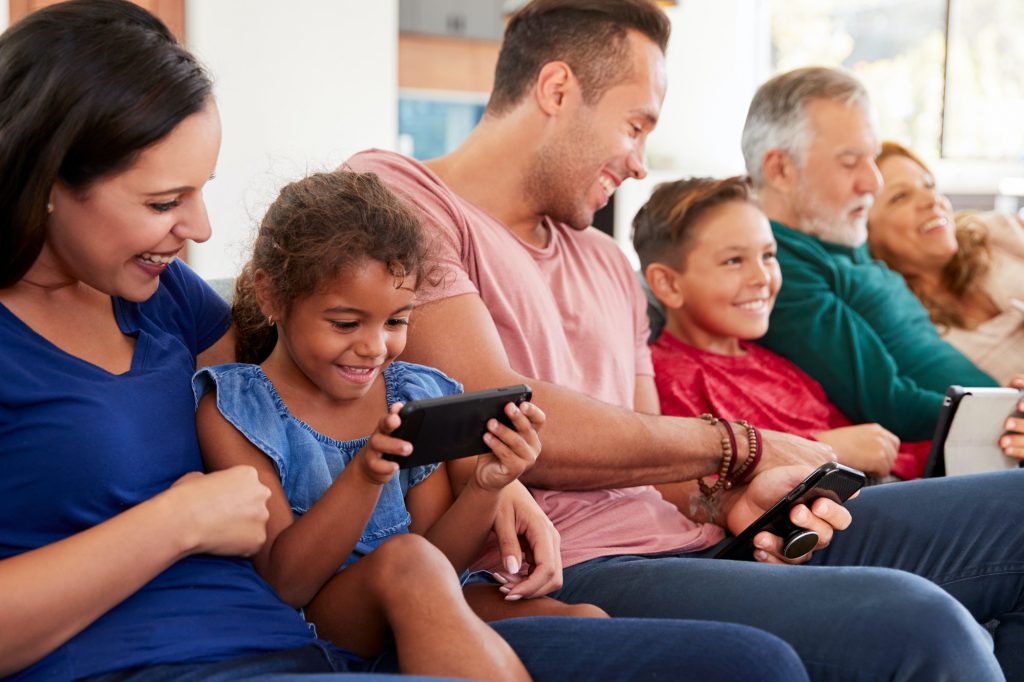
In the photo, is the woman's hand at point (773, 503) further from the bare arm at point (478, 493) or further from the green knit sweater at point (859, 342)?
the green knit sweater at point (859, 342)

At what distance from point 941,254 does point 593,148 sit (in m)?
1.15

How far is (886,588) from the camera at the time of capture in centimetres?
133

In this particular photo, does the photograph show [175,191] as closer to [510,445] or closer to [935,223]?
[510,445]

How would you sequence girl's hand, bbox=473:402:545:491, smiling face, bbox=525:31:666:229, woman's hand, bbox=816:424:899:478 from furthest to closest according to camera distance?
woman's hand, bbox=816:424:899:478 → smiling face, bbox=525:31:666:229 → girl's hand, bbox=473:402:545:491

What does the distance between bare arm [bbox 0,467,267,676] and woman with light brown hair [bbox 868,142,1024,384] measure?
188 cm

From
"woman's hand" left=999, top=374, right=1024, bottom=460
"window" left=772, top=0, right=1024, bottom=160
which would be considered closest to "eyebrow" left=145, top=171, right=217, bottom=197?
"woman's hand" left=999, top=374, right=1024, bottom=460

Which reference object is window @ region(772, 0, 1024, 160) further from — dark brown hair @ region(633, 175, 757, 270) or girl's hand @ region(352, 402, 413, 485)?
girl's hand @ region(352, 402, 413, 485)

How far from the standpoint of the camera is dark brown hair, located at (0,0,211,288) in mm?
1110

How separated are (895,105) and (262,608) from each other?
21.2 ft

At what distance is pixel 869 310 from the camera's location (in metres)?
2.33

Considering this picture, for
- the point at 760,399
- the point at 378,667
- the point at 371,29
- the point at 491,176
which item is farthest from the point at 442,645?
the point at 371,29

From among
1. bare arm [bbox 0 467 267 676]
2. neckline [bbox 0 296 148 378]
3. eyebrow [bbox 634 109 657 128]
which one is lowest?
bare arm [bbox 0 467 267 676]

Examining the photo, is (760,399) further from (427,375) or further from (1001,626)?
(427,375)

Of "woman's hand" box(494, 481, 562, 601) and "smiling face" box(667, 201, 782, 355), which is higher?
"smiling face" box(667, 201, 782, 355)
